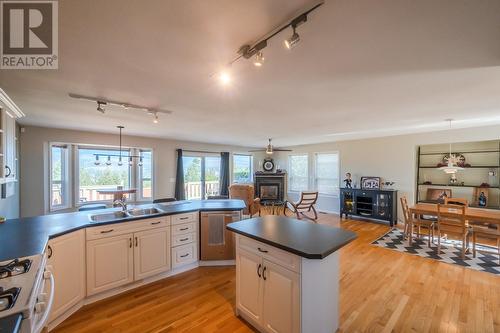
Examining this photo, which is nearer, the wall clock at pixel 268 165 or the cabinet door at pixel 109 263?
the cabinet door at pixel 109 263

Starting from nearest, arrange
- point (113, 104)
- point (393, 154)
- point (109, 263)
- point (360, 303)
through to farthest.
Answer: point (360, 303) < point (109, 263) < point (113, 104) < point (393, 154)

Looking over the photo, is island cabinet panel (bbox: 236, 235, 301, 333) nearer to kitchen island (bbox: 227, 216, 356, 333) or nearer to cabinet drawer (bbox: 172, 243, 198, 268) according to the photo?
kitchen island (bbox: 227, 216, 356, 333)

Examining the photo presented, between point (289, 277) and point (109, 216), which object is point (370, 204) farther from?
point (109, 216)

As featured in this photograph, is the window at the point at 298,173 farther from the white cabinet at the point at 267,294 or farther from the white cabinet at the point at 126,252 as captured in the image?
the white cabinet at the point at 267,294

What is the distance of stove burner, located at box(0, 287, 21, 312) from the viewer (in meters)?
1.00

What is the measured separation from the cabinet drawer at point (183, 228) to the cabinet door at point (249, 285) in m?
1.27

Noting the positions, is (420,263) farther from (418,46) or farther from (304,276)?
(418,46)

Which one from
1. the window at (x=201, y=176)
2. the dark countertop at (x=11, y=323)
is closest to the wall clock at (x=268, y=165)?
the window at (x=201, y=176)

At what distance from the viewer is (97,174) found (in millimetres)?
5094

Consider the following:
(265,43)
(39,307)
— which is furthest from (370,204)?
(39,307)

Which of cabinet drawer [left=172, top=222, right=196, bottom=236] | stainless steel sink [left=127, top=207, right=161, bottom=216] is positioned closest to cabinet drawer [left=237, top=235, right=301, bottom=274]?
cabinet drawer [left=172, top=222, right=196, bottom=236]

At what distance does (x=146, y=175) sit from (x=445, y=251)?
22.4 ft

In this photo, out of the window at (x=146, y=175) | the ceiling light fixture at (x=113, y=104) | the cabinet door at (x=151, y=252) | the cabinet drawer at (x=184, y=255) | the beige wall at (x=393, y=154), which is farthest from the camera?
the window at (x=146, y=175)

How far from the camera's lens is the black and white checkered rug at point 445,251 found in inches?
126
